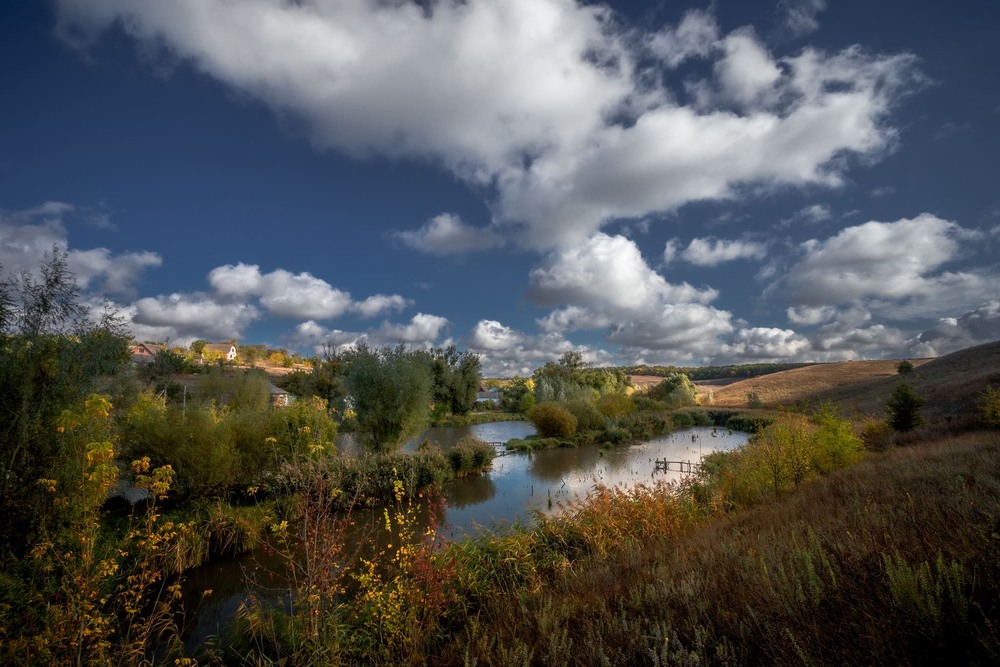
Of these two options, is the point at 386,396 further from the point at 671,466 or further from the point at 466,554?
the point at 671,466

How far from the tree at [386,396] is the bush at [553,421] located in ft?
48.2

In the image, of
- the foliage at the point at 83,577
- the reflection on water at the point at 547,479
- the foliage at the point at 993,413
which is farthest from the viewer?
the reflection on water at the point at 547,479

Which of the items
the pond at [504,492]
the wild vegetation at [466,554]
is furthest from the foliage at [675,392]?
the wild vegetation at [466,554]

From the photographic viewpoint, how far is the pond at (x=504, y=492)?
28.4 ft

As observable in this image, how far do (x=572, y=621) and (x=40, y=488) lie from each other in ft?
24.6

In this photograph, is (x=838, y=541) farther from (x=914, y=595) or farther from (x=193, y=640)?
(x=193, y=640)

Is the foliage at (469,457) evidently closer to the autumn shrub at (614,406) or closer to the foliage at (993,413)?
the foliage at (993,413)

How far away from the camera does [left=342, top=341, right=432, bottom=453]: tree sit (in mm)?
21062

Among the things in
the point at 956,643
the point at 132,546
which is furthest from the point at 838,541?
the point at 132,546

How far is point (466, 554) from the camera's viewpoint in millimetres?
7383

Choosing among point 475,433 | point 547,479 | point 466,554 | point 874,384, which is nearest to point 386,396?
point 547,479

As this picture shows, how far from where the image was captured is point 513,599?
19.2 ft

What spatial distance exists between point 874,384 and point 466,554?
61.5 metres

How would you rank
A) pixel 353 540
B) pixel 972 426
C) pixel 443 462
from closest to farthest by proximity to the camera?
pixel 353 540 < pixel 972 426 < pixel 443 462
